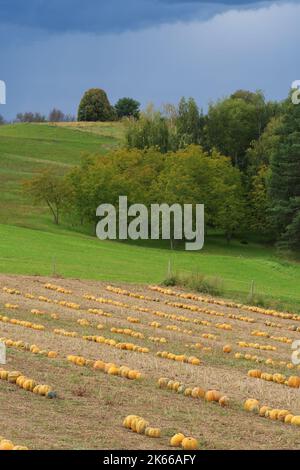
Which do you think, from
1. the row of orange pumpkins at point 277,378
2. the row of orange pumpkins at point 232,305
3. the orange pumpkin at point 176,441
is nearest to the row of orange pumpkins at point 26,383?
the orange pumpkin at point 176,441

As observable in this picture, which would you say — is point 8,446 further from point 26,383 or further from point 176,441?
point 26,383

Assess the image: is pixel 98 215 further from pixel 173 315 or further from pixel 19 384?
pixel 19 384

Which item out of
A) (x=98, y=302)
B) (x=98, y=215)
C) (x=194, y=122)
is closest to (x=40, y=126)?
(x=194, y=122)

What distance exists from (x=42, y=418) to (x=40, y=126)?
461 feet

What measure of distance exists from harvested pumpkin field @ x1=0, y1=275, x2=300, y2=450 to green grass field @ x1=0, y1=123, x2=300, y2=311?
10.8 meters

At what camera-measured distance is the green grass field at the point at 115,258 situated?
47469 mm

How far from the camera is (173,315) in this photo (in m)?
34.0

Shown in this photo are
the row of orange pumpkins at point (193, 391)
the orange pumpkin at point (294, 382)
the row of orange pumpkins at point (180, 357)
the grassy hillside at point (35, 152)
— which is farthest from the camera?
the grassy hillside at point (35, 152)

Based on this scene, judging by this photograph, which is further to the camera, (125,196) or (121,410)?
(125,196)

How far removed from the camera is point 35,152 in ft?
414

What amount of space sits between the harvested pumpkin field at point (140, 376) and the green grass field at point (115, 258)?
10773mm

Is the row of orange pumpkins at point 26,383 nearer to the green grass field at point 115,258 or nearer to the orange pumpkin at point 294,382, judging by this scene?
the orange pumpkin at point 294,382

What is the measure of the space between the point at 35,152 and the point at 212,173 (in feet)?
161
